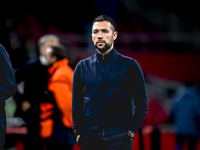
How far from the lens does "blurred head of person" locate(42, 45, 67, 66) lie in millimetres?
3527

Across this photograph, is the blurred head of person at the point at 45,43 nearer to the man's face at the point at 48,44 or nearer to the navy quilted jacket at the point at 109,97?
the man's face at the point at 48,44

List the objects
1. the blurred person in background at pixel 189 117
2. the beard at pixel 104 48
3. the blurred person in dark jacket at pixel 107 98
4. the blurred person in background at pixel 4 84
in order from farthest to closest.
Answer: the blurred person in background at pixel 189 117, the beard at pixel 104 48, the blurred person in dark jacket at pixel 107 98, the blurred person in background at pixel 4 84

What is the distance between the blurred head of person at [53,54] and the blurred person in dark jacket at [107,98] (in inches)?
33.4

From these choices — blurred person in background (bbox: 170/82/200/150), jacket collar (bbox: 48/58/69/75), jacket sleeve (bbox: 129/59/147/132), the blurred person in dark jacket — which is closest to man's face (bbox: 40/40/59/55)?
jacket collar (bbox: 48/58/69/75)

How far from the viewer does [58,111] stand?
3.43 m

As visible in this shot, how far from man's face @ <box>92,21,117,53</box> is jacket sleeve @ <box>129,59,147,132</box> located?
256mm

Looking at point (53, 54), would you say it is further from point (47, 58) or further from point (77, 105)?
point (77, 105)

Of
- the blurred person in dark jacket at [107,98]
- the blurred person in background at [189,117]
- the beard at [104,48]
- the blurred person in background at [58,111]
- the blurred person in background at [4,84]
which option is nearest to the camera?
the blurred person in background at [4,84]

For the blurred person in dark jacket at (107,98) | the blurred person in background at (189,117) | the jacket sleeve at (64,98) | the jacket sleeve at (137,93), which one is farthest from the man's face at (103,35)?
the blurred person in background at (189,117)

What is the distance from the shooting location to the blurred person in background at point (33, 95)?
3.47 meters

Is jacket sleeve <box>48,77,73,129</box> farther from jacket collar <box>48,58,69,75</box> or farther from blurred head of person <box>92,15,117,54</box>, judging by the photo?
blurred head of person <box>92,15,117,54</box>

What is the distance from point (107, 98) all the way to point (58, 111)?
3.23 feet

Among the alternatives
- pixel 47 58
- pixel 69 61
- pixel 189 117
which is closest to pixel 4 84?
pixel 47 58

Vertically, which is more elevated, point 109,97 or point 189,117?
point 109,97
